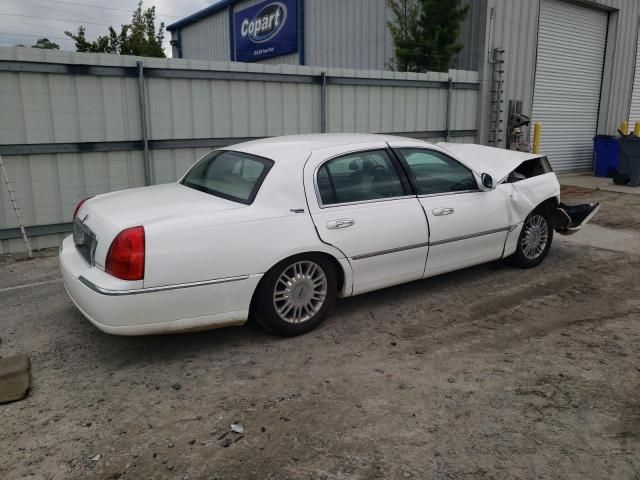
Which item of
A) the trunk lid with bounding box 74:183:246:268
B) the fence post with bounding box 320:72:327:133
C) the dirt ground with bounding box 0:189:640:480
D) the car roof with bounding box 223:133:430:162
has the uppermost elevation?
the fence post with bounding box 320:72:327:133

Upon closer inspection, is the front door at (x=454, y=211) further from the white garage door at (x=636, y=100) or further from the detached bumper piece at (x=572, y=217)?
the white garage door at (x=636, y=100)

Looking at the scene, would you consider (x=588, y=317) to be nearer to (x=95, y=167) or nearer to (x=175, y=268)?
(x=175, y=268)

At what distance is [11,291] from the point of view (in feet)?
18.3

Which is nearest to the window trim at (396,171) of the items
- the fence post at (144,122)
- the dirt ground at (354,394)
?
the dirt ground at (354,394)

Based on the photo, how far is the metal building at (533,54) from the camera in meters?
12.0

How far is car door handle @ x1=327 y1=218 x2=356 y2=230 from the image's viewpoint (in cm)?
429

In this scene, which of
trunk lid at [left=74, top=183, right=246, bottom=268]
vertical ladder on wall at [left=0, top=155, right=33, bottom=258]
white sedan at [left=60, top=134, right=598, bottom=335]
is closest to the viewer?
white sedan at [left=60, top=134, right=598, bottom=335]

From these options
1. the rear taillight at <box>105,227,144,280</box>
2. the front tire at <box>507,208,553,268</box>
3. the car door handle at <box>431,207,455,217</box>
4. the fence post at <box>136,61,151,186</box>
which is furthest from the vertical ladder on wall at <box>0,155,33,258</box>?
the front tire at <box>507,208,553,268</box>

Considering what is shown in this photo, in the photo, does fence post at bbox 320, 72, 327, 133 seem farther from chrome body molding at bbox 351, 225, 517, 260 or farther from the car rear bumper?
the car rear bumper

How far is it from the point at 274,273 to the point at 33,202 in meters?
4.36

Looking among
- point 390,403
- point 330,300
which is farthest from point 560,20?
point 390,403

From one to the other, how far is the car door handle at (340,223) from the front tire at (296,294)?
0.79ft

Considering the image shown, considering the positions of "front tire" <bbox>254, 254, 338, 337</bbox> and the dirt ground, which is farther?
"front tire" <bbox>254, 254, 338, 337</bbox>

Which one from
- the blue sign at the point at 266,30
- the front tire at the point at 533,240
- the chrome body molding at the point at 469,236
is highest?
the blue sign at the point at 266,30
